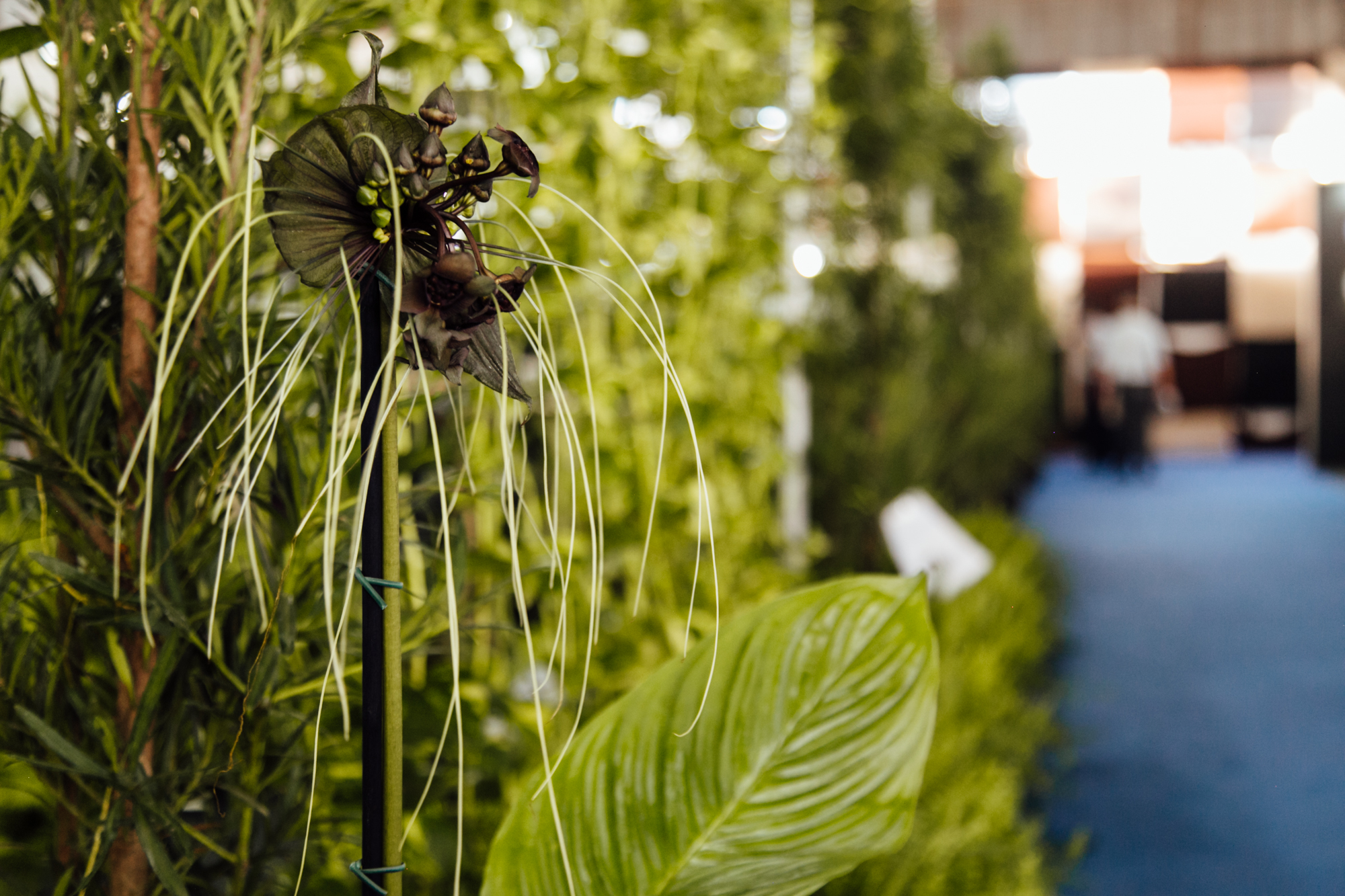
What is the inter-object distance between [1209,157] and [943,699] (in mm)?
9463

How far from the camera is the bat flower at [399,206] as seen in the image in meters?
0.39

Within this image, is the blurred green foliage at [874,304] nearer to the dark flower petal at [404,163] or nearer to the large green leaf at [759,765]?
the large green leaf at [759,765]

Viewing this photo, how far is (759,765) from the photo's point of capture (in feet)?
2.11

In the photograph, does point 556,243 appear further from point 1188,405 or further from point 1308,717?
point 1188,405

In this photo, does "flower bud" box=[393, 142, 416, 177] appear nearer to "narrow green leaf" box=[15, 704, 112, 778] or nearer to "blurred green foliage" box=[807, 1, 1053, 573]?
"narrow green leaf" box=[15, 704, 112, 778]

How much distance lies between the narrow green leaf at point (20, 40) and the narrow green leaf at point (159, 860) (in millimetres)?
434

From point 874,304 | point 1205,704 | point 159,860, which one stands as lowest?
point 1205,704

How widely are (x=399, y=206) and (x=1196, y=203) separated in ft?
34.6

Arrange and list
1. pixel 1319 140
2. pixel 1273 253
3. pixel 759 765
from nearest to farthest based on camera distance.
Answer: pixel 759 765, pixel 1319 140, pixel 1273 253

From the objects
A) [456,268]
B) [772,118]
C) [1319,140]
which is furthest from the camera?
[1319,140]

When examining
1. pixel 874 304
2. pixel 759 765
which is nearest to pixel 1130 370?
pixel 874 304

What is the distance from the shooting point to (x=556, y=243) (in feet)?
3.59

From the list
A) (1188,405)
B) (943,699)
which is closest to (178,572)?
(943,699)

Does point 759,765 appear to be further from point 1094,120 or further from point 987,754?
point 1094,120
